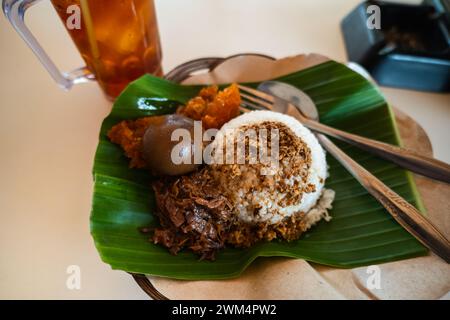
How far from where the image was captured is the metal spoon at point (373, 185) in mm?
1397

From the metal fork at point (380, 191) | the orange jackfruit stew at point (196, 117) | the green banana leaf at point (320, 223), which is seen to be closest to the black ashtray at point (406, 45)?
the green banana leaf at point (320, 223)

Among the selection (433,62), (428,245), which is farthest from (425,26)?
(428,245)

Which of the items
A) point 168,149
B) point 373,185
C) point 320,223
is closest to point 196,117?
point 168,149

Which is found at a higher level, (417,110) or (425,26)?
(425,26)

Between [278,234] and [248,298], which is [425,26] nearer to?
[278,234]

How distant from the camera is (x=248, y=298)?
133 cm

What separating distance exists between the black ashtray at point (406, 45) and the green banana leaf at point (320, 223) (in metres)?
0.40

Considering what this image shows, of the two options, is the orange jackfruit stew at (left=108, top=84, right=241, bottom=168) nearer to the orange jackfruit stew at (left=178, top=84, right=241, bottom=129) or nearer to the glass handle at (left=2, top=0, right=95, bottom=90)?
the orange jackfruit stew at (left=178, top=84, right=241, bottom=129)

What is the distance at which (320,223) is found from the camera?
162 cm

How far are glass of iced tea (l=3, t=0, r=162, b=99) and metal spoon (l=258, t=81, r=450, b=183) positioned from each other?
681 mm

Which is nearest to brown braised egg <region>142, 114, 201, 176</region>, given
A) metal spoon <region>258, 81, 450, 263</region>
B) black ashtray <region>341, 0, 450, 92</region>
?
metal spoon <region>258, 81, 450, 263</region>

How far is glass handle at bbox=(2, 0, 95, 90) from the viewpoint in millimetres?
1473

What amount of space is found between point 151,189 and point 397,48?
5.51 ft

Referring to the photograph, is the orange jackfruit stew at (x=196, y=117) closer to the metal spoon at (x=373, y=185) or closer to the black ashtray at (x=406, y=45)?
the metal spoon at (x=373, y=185)
